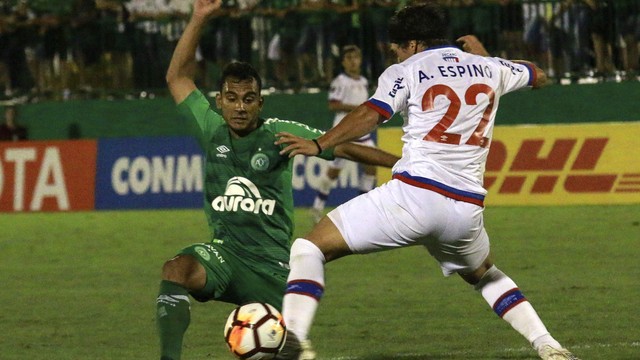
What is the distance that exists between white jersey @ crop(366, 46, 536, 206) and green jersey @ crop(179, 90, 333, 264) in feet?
1.88

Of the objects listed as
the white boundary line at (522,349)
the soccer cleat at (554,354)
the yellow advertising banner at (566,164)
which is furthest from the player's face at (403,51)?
the yellow advertising banner at (566,164)

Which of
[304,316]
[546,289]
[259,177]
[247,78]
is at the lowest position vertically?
[546,289]

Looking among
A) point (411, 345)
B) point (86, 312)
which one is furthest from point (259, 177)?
point (86, 312)

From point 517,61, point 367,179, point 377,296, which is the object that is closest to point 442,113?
point 517,61

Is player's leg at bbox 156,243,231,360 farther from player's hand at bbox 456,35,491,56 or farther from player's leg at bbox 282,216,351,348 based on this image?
player's hand at bbox 456,35,491,56

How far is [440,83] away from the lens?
678cm

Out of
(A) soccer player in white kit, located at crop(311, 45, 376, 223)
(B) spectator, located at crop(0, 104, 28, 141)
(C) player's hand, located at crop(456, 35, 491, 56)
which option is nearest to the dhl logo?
(A) soccer player in white kit, located at crop(311, 45, 376, 223)

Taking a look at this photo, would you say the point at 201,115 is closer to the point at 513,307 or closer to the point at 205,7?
the point at 205,7

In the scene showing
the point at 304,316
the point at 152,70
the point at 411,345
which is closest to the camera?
the point at 304,316

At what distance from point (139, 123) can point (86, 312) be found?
12.6m

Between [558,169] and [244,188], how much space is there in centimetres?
1097

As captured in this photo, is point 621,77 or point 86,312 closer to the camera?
point 86,312

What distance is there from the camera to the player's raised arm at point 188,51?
7281 millimetres

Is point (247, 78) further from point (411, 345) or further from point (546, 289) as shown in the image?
point (546, 289)
